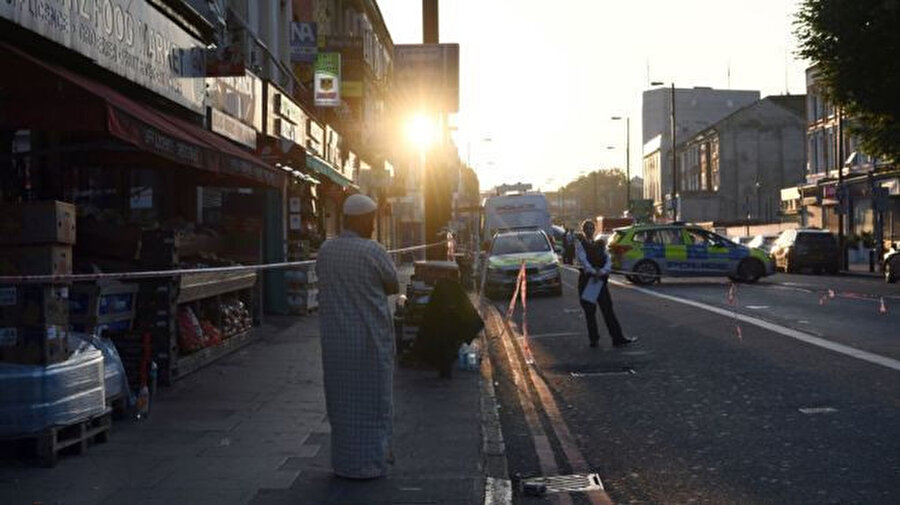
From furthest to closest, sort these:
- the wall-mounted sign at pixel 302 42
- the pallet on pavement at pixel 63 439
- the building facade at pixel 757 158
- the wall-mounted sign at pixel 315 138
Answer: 1. the building facade at pixel 757 158
2. the wall-mounted sign at pixel 315 138
3. the wall-mounted sign at pixel 302 42
4. the pallet on pavement at pixel 63 439

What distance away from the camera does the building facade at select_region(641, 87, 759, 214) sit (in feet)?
392

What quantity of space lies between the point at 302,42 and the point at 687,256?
1258 centimetres

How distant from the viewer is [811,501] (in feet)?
18.8

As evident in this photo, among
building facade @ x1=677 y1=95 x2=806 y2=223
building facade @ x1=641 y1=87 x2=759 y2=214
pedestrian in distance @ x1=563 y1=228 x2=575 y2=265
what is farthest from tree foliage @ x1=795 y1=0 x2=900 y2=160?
building facade @ x1=641 y1=87 x2=759 y2=214

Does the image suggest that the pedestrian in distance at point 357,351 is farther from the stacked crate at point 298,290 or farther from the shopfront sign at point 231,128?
the stacked crate at point 298,290

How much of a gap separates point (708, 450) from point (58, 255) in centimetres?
483

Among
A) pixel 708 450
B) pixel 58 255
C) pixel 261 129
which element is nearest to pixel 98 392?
pixel 58 255

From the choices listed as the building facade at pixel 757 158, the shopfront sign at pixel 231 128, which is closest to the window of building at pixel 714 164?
the building facade at pixel 757 158

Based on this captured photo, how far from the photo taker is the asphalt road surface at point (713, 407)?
6.29 m

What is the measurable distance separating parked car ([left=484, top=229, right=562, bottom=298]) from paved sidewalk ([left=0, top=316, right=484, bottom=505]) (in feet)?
44.4

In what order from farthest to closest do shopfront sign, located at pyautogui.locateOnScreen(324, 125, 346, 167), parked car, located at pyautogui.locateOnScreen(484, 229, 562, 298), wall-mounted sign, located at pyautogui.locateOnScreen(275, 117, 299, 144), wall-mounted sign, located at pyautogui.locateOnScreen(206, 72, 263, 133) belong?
shopfront sign, located at pyautogui.locateOnScreen(324, 125, 346, 167) < parked car, located at pyautogui.locateOnScreen(484, 229, 562, 298) < wall-mounted sign, located at pyautogui.locateOnScreen(275, 117, 299, 144) < wall-mounted sign, located at pyautogui.locateOnScreen(206, 72, 263, 133)

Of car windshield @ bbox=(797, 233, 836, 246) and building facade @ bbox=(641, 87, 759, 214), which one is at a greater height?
building facade @ bbox=(641, 87, 759, 214)

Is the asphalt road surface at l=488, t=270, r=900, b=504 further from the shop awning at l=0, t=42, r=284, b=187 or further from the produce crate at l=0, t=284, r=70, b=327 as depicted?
the shop awning at l=0, t=42, r=284, b=187

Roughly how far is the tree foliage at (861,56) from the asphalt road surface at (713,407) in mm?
11634
